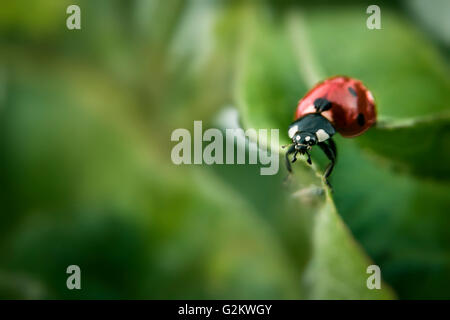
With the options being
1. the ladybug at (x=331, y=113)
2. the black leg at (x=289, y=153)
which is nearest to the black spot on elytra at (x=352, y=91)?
the ladybug at (x=331, y=113)

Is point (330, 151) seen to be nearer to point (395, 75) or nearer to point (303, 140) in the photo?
point (303, 140)

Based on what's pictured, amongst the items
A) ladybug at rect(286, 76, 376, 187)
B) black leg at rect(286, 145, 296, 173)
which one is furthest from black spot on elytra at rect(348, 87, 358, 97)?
black leg at rect(286, 145, 296, 173)

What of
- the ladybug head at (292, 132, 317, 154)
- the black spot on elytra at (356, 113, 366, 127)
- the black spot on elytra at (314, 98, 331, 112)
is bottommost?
the ladybug head at (292, 132, 317, 154)

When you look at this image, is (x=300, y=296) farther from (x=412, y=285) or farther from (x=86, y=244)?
(x=86, y=244)

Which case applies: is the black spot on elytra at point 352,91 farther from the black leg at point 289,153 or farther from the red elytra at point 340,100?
the black leg at point 289,153

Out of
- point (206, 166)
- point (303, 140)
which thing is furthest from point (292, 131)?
point (206, 166)

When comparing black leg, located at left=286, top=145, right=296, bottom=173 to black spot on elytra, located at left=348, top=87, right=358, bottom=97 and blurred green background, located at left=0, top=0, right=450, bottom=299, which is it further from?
black spot on elytra, located at left=348, top=87, right=358, bottom=97
